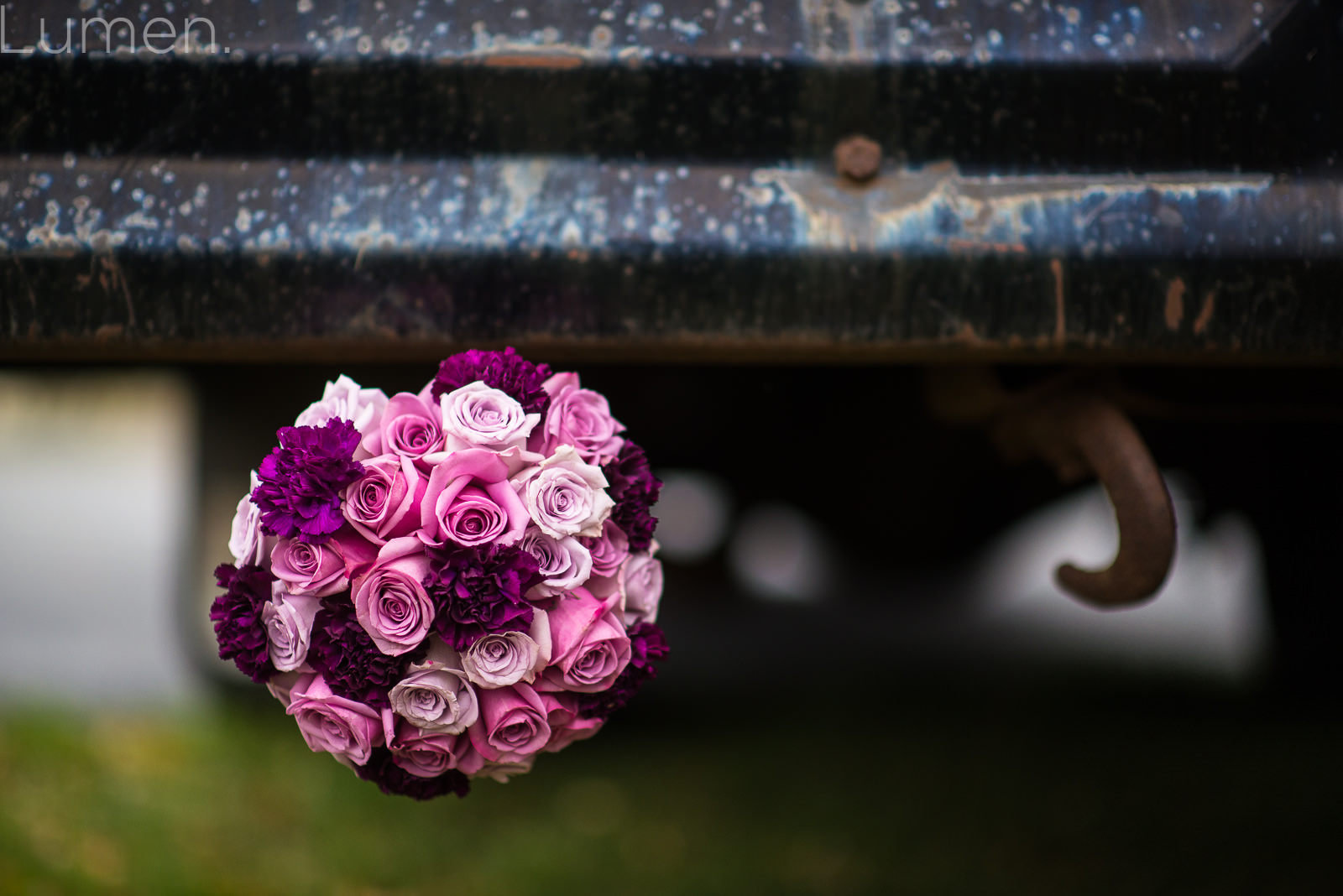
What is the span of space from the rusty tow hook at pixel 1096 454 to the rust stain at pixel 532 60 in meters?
0.69

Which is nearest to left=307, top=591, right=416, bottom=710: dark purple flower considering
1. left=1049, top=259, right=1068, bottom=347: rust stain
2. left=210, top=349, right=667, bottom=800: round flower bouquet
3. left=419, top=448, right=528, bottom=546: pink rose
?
left=210, top=349, right=667, bottom=800: round flower bouquet

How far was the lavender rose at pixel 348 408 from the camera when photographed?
3.55ft

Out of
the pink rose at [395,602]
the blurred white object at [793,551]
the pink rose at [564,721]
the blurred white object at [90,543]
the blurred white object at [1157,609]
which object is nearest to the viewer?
the pink rose at [395,602]

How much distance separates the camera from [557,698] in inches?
43.0

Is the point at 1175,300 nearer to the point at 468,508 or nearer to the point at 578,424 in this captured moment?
the point at 578,424

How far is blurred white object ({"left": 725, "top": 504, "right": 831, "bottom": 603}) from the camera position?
3.35 metres

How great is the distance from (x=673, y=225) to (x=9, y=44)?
777 mm

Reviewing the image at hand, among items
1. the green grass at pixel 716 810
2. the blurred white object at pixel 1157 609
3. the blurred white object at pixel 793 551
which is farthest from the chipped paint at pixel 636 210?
the blurred white object at pixel 793 551

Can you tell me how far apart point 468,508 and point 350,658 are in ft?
0.62

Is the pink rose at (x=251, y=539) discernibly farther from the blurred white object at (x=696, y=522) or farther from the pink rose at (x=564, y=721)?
the blurred white object at (x=696, y=522)

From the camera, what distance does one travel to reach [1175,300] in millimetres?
1194

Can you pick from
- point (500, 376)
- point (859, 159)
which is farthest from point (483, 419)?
point (859, 159)

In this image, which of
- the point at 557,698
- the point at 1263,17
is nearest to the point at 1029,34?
the point at 1263,17

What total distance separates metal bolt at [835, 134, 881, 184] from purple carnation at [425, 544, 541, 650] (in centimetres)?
57
